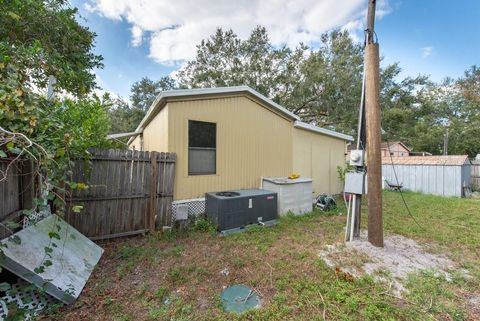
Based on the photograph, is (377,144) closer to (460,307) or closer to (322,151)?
(460,307)

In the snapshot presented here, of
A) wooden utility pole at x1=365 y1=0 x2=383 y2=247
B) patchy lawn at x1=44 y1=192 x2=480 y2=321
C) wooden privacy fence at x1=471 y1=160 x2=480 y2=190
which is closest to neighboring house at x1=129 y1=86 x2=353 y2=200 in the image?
patchy lawn at x1=44 y1=192 x2=480 y2=321

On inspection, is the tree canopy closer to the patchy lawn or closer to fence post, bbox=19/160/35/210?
the patchy lawn

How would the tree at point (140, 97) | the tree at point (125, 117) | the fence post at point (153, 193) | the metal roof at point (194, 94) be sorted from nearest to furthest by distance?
the fence post at point (153, 193)
the metal roof at point (194, 94)
the tree at point (125, 117)
the tree at point (140, 97)

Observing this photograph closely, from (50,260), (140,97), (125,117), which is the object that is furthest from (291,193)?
(140,97)

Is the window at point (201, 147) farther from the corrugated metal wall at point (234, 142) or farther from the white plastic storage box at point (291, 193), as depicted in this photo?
the white plastic storage box at point (291, 193)

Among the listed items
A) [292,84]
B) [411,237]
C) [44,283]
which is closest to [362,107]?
[411,237]

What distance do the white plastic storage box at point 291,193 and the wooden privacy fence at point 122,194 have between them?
2.71 meters

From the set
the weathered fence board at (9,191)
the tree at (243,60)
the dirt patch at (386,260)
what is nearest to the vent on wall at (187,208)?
the weathered fence board at (9,191)

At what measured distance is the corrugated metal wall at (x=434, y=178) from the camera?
971 cm

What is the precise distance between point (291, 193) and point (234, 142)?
2.12 m

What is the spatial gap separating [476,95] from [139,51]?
2705 cm

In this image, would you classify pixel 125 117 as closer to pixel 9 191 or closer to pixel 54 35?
pixel 54 35

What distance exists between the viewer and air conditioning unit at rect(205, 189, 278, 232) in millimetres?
4742

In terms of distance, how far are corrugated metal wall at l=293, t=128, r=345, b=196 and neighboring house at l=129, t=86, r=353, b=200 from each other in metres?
0.04
